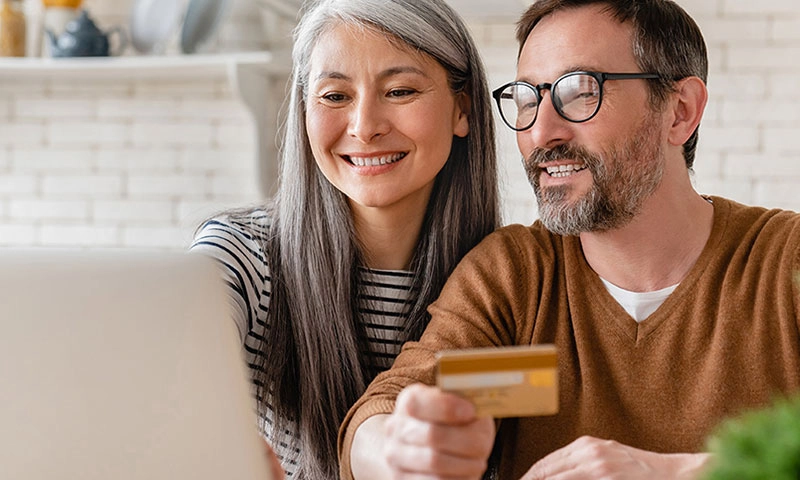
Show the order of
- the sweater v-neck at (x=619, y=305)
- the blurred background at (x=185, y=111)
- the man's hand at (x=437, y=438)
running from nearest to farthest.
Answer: the man's hand at (x=437, y=438) → the sweater v-neck at (x=619, y=305) → the blurred background at (x=185, y=111)

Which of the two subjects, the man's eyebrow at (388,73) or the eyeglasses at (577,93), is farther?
the man's eyebrow at (388,73)

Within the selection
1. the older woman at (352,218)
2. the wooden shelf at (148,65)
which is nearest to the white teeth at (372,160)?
the older woman at (352,218)

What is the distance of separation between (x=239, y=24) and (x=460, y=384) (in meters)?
2.85

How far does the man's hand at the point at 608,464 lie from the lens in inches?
46.1

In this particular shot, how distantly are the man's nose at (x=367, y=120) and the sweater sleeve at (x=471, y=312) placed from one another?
0.94ft

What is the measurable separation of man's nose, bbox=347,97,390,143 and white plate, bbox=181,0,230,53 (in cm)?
161

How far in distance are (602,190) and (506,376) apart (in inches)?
35.2

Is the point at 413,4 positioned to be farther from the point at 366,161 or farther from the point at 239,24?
the point at 239,24

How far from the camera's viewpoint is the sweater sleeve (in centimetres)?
146

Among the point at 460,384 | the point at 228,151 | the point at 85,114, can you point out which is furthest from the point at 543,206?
the point at 85,114

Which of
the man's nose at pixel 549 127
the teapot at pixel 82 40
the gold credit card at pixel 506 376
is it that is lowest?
the gold credit card at pixel 506 376

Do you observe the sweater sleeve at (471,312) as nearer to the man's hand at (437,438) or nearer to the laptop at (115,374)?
the man's hand at (437,438)

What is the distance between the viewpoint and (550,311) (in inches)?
64.1

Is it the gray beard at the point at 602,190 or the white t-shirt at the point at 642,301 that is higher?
the gray beard at the point at 602,190
